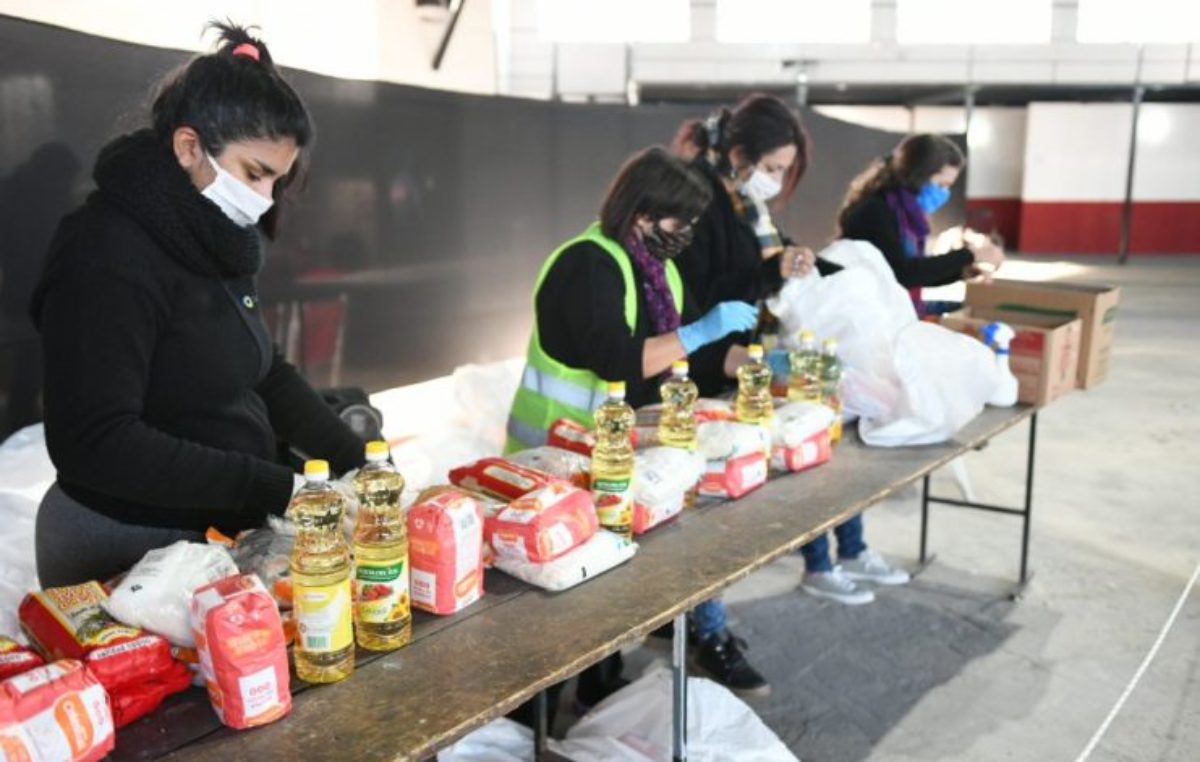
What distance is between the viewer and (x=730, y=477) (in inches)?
74.5

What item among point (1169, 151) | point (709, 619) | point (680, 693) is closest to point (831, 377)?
point (709, 619)

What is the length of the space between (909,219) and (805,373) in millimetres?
1249

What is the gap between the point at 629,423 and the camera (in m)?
1.75

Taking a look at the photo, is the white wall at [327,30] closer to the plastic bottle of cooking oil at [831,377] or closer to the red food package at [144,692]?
the plastic bottle of cooking oil at [831,377]

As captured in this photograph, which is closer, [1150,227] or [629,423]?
[629,423]

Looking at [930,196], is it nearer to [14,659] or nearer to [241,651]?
[241,651]

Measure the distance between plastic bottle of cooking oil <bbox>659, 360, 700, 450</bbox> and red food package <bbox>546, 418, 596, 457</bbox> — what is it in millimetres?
144

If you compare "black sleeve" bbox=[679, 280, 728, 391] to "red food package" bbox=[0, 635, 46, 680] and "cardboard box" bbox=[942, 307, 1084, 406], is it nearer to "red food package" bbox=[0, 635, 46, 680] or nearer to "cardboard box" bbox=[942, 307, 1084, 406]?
"cardboard box" bbox=[942, 307, 1084, 406]

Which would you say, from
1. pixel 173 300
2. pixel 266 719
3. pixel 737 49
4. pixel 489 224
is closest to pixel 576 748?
pixel 266 719

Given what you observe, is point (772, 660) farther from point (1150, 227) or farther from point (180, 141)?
point (1150, 227)

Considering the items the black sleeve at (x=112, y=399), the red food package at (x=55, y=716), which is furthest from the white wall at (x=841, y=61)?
the red food package at (x=55, y=716)

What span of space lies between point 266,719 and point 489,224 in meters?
3.75

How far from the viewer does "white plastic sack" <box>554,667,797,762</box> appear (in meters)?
2.01

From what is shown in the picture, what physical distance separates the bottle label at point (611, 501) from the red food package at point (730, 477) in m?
0.33
